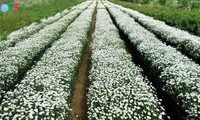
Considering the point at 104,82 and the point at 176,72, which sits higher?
the point at 176,72

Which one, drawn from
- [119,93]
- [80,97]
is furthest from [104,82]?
[80,97]

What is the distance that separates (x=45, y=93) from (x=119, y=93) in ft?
9.30

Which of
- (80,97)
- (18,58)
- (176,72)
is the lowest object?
(80,97)

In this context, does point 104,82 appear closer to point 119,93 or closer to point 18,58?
point 119,93

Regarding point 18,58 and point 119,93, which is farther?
point 18,58

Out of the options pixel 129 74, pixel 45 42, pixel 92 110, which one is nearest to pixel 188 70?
pixel 129 74

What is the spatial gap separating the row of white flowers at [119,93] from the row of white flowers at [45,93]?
1.06 m

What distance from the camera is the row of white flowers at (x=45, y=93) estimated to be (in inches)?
351

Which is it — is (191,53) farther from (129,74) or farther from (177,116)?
(177,116)

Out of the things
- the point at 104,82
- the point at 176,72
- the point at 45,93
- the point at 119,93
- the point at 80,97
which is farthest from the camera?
the point at 80,97

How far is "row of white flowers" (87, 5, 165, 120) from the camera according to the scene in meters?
9.21

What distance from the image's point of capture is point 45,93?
10.5 metres

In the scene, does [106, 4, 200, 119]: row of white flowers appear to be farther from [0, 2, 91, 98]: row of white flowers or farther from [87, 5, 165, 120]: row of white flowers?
[0, 2, 91, 98]: row of white flowers

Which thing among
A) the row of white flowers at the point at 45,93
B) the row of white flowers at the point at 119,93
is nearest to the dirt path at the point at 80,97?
the row of white flowers at the point at 45,93
